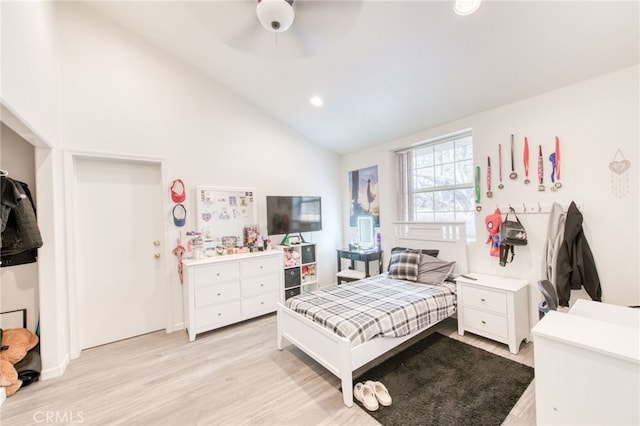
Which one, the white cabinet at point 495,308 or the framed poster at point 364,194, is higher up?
the framed poster at point 364,194

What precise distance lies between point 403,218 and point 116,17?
4213 millimetres

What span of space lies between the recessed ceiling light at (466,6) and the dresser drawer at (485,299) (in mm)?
2350

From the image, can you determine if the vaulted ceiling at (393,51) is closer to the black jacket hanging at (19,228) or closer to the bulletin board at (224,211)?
the bulletin board at (224,211)

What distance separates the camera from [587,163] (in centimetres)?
229

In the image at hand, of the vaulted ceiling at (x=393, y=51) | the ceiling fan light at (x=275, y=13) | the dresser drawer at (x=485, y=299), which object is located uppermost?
the vaulted ceiling at (x=393, y=51)

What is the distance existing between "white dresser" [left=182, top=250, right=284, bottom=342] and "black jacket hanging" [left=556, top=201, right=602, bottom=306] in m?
2.94

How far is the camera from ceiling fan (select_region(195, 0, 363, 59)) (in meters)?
1.23

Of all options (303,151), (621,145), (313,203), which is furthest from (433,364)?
(303,151)

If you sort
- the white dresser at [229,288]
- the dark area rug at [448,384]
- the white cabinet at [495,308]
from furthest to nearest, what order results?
the white dresser at [229,288]
the white cabinet at [495,308]
the dark area rug at [448,384]

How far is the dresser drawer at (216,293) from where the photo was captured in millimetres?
2887

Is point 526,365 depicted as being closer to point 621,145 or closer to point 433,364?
point 433,364

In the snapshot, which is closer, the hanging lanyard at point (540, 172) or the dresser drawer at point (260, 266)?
the hanging lanyard at point (540, 172)

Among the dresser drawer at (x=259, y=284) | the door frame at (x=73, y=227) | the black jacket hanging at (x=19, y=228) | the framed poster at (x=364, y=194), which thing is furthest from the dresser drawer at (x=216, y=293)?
the framed poster at (x=364, y=194)

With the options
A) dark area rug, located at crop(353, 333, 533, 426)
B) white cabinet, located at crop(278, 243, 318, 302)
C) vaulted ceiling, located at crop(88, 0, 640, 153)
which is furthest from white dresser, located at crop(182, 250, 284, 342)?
vaulted ceiling, located at crop(88, 0, 640, 153)
